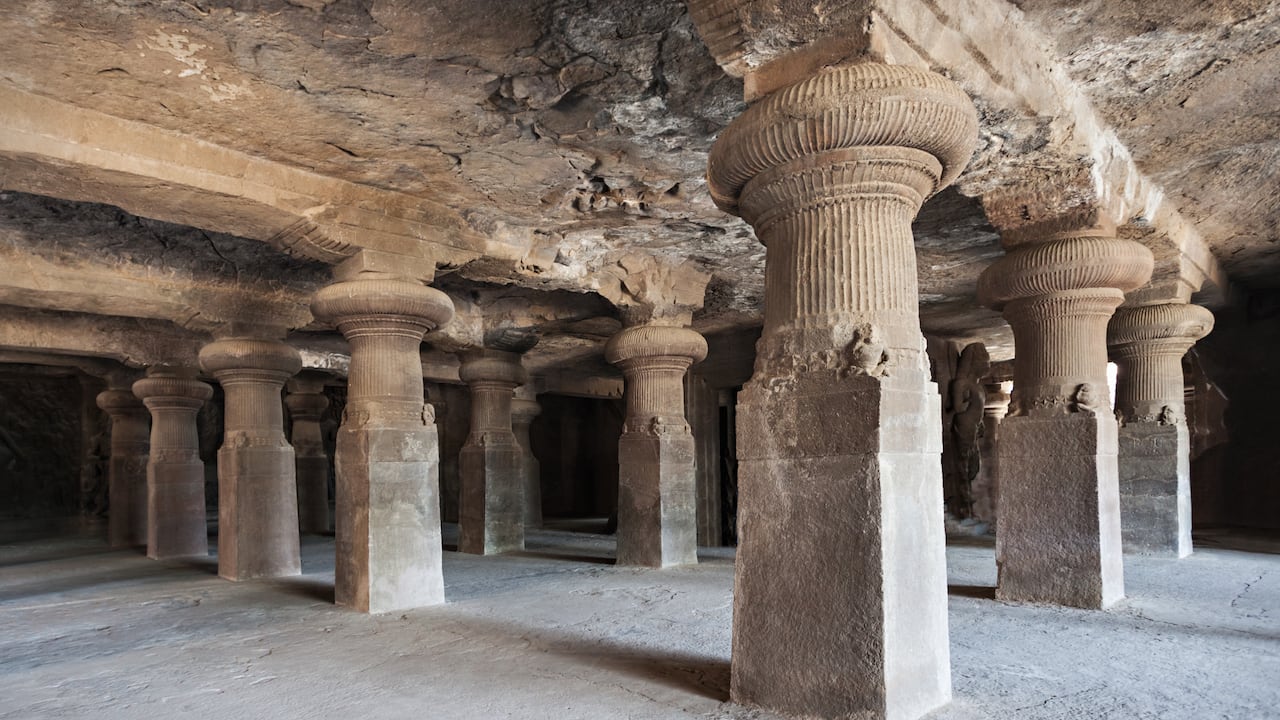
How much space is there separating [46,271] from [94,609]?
2769mm

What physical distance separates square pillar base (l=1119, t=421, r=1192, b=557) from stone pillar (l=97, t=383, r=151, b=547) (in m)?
12.3

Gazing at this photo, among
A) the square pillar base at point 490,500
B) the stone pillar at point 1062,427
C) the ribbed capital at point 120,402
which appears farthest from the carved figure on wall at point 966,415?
the ribbed capital at point 120,402

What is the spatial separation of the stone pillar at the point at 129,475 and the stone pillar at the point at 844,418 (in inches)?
442

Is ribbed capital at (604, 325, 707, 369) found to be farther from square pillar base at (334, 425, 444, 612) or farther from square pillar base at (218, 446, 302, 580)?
square pillar base at (218, 446, 302, 580)

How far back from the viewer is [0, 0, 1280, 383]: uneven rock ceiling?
11.5 ft

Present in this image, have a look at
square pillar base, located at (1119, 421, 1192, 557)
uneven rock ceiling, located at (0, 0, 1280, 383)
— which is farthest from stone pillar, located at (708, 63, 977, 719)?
square pillar base, located at (1119, 421, 1192, 557)

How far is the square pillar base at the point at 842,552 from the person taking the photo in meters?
2.84

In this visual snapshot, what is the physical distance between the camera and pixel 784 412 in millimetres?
3139

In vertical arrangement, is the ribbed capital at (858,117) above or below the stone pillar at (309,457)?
above

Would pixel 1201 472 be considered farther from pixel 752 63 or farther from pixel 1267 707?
pixel 752 63

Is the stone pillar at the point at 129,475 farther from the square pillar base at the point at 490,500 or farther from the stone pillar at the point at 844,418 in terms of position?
the stone pillar at the point at 844,418

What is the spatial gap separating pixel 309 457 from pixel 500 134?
10351mm

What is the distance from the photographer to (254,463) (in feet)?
24.6

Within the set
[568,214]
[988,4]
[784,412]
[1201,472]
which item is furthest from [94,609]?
[1201,472]
